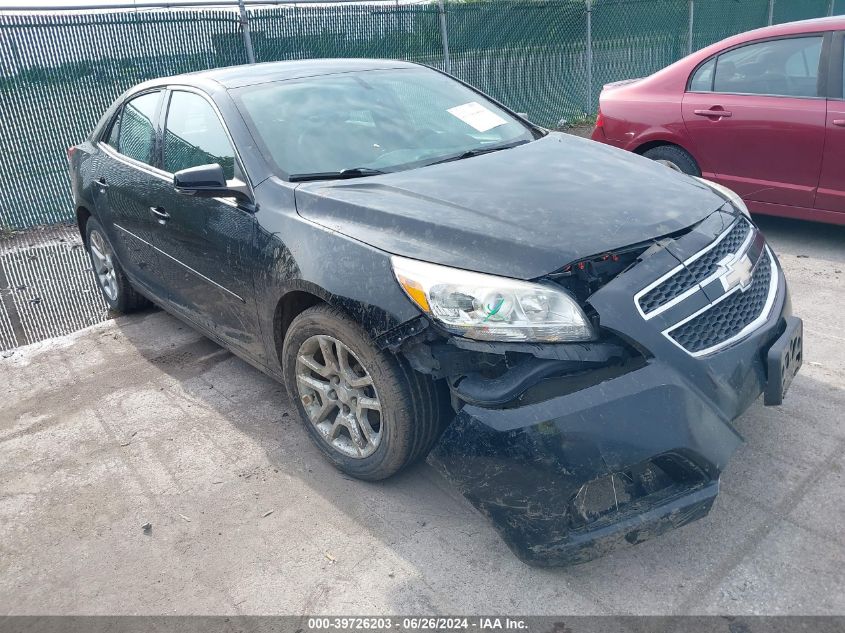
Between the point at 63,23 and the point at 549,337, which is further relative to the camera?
the point at 63,23

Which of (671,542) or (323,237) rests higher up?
(323,237)

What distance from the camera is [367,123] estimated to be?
3.48 meters

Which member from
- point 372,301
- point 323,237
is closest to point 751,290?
point 372,301

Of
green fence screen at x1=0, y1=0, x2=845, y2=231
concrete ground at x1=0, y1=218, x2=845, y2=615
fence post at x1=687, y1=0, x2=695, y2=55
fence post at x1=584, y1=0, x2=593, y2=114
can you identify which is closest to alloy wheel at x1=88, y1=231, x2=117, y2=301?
concrete ground at x1=0, y1=218, x2=845, y2=615

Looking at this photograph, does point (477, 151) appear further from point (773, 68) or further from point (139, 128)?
point (773, 68)

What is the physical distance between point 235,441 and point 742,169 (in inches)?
166

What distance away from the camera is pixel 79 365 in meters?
4.36

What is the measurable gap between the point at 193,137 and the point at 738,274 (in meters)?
2.67

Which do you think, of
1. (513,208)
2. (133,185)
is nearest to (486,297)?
(513,208)

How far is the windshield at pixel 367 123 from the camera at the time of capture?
3.25 metres

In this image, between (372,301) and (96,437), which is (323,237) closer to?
(372,301)

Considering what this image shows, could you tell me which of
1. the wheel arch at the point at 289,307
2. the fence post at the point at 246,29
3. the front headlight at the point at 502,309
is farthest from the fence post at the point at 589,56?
the front headlight at the point at 502,309

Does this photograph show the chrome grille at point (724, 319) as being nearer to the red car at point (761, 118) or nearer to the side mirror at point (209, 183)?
the side mirror at point (209, 183)

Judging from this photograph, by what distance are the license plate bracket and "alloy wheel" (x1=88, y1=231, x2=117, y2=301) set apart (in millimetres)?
4083
